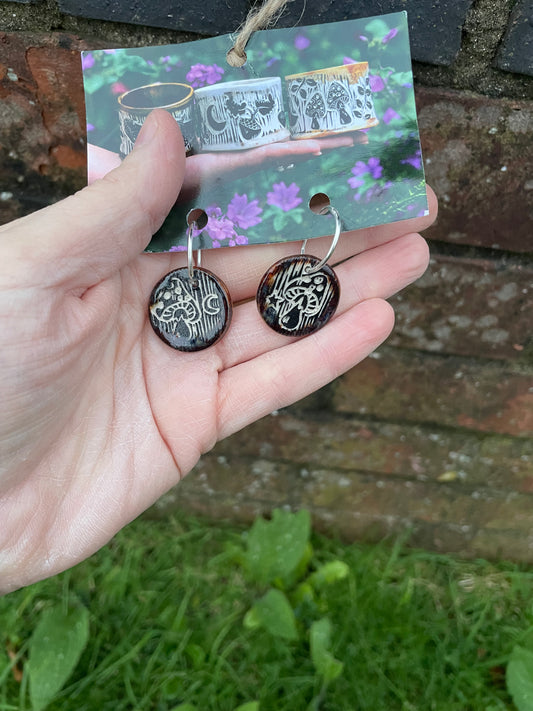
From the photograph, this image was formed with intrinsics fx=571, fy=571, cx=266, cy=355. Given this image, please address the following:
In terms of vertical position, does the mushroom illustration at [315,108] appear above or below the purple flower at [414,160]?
above

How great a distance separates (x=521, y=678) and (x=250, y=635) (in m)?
0.68

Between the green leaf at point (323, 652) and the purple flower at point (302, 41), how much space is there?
4.29 ft

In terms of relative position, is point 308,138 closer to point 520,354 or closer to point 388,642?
point 520,354

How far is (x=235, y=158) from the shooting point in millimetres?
1049

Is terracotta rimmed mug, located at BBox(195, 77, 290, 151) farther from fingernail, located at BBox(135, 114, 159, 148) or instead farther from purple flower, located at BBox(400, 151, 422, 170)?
purple flower, located at BBox(400, 151, 422, 170)

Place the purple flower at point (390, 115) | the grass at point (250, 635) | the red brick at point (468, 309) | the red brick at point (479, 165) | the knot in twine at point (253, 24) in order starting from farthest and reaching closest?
the grass at point (250, 635) < the red brick at point (468, 309) < the red brick at point (479, 165) < the purple flower at point (390, 115) < the knot in twine at point (253, 24)

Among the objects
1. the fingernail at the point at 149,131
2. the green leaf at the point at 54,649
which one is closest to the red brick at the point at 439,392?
the fingernail at the point at 149,131

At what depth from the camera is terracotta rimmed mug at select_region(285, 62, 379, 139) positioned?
993 millimetres

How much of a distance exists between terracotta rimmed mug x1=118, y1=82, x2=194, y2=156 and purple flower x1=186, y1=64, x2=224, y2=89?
1cm

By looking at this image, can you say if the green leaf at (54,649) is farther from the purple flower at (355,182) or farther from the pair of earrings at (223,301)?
the purple flower at (355,182)

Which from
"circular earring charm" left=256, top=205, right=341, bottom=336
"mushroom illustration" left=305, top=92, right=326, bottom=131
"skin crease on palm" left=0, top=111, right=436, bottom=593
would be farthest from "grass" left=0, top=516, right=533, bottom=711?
"mushroom illustration" left=305, top=92, right=326, bottom=131

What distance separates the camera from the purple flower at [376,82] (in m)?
0.99

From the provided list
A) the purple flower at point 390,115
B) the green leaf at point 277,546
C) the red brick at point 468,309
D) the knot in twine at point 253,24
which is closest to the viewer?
the knot in twine at point 253,24

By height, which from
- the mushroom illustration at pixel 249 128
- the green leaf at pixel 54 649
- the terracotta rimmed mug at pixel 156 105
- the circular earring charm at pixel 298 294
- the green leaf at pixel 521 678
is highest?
the terracotta rimmed mug at pixel 156 105
